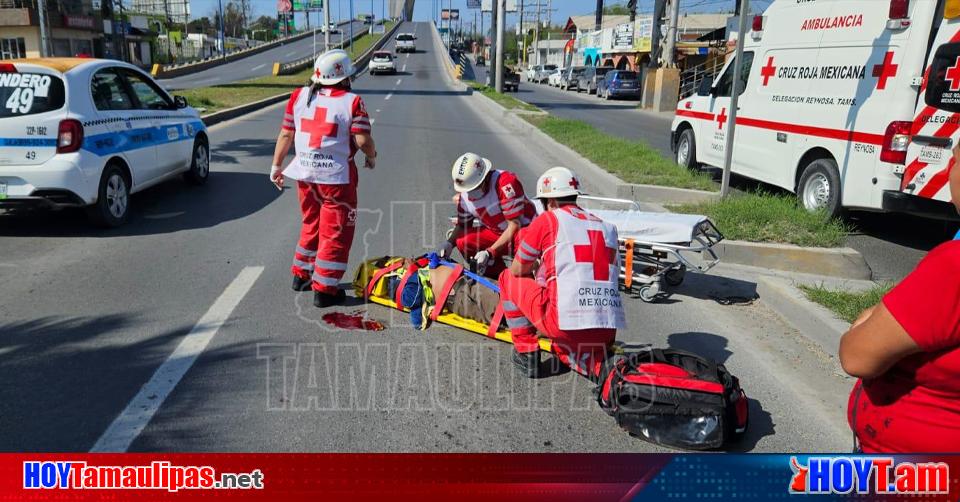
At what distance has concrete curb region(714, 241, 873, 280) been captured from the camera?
6223 millimetres

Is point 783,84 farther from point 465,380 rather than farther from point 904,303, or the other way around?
point 904,303

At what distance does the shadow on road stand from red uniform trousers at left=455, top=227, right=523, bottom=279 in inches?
137

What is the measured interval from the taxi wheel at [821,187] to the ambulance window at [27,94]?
8.16 meters

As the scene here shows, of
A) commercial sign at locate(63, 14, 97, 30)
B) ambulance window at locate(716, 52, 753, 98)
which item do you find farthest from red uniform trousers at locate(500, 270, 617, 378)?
commercial sign at locate(63, 14, 97, 30)

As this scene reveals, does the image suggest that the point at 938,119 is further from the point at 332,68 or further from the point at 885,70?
the point at 332,68

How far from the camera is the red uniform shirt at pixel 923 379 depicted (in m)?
1.77

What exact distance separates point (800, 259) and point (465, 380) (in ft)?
12.2

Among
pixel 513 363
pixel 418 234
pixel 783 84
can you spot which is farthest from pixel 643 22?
pixel 513 363

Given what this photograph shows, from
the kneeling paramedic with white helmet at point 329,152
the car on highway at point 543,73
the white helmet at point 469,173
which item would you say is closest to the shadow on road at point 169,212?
the kneeling paramedic with white helmet at point 329,152

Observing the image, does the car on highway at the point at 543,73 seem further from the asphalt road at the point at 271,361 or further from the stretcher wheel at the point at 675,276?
the stretcher wheel at the point at 675,276

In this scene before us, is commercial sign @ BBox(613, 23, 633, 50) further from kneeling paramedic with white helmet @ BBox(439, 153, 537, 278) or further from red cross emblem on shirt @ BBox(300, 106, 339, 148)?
red cross emblem on shirt @ BBox(300, 106, 339, 148)

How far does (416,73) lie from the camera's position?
165 feet

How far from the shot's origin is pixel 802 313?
518 centimetres

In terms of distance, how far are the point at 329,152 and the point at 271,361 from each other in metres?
1.67
